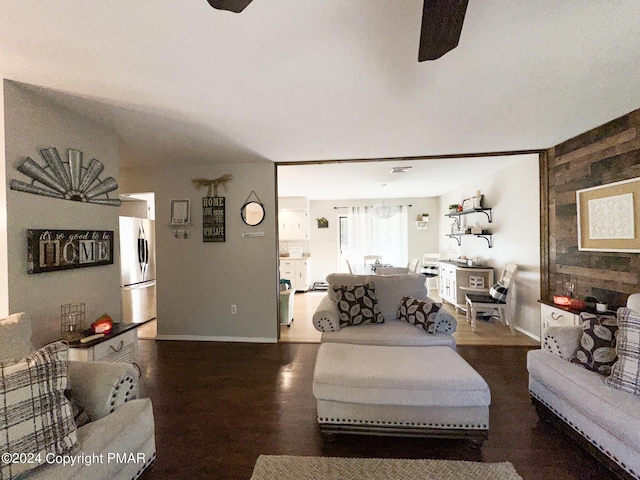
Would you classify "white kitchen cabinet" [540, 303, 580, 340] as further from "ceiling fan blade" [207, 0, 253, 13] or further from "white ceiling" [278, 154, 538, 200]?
"ceiling fan blade" [207, 0, 253, 13]

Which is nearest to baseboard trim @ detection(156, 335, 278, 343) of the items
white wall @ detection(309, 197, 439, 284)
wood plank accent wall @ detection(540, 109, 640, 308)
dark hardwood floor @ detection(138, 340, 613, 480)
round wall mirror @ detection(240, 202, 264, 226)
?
dark hardwood floor @ detection(138, 340, 613, 480)

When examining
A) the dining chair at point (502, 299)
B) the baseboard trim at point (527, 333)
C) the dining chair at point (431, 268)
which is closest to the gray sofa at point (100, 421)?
the dining chair at point (502, 299)

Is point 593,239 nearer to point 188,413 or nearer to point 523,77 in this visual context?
point 523,77

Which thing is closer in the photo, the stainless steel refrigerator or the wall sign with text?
the wall sign with text

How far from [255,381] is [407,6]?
9.63 feet

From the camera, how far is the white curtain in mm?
7293

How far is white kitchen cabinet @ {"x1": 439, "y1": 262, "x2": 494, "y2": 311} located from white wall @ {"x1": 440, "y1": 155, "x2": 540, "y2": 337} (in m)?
0.20

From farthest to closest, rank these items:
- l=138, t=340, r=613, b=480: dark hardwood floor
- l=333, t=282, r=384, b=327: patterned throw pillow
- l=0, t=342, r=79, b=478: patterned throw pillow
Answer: l=333, t=282, r=384, b=327: patterned throw pillow, l=138, t=340, r=613, b=480: dark hardwood floor, l=0, t=342, r=79, b=478: patterned throw pillow

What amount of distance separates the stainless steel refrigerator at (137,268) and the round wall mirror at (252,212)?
1805 mm

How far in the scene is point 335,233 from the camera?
7504mm

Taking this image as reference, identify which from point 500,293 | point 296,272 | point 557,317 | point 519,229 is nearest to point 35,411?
point 557,317

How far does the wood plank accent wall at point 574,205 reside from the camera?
2318 mm

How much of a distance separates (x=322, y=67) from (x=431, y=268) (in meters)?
5.83

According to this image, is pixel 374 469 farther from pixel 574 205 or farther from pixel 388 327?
pixel 574 205
